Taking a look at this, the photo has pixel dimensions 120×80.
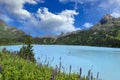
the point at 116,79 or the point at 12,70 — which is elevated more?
the point at 12,70

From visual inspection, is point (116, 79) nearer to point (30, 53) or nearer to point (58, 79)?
point (30, 53)

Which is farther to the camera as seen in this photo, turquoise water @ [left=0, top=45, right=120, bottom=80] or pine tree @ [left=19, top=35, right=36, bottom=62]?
turquoise water @ [left=0, top=45, right=120, bottom=80]

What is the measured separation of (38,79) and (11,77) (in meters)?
0.90

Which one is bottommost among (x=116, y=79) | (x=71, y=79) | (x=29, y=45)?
(x=116, y=79)

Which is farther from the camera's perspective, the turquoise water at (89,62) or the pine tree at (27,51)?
the turquoise water at (89,62)

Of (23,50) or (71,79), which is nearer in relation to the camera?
(71,79)

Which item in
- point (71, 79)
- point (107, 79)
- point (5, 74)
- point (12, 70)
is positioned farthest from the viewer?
point (107, 79)

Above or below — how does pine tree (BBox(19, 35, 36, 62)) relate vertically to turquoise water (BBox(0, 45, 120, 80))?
above

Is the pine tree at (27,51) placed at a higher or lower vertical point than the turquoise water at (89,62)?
higher

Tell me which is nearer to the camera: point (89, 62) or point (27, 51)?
point (27, 51)

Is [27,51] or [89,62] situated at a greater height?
[27,51]

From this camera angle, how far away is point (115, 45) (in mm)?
186375

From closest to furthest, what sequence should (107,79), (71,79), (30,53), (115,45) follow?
(71,79), (30,53), (107,79), (115,45)

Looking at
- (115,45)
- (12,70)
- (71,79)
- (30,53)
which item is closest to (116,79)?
(30,53)
